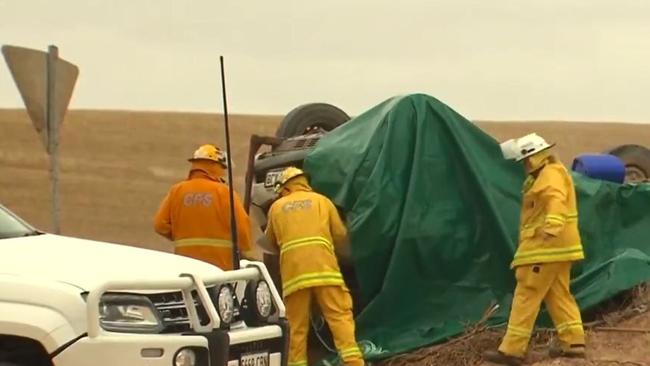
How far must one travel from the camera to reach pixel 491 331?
11195 millimetres

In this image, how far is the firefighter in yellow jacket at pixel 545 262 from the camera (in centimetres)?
1036

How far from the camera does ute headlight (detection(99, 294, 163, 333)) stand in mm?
6445

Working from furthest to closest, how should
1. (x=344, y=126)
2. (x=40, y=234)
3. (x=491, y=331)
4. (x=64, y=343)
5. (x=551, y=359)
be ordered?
(x=344, y=126) < (x=491, y=331) < (x=551, y=359) < (x=40, y=234) < (x=64, y=343)

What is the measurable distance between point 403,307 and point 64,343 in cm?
544

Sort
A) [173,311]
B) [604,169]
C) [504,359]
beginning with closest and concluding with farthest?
[173,311] < [504,359] < [604,169]

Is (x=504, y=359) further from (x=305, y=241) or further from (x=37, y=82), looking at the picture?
(x=37, y=82)

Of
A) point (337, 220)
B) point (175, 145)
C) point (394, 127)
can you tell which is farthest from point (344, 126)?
point (175, 145)

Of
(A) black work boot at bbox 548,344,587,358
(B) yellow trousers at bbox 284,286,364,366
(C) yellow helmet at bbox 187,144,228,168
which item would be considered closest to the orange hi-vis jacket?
(C) yellow helmet at bbox 187,144,228,168

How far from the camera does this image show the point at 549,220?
33.5 feet

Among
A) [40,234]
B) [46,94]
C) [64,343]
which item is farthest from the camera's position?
[46,94]

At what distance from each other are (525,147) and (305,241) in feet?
5.97

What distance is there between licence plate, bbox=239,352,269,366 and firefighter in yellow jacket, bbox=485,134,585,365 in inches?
146

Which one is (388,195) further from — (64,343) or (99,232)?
(99,232)

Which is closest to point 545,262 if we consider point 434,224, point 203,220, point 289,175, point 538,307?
point 538,307
